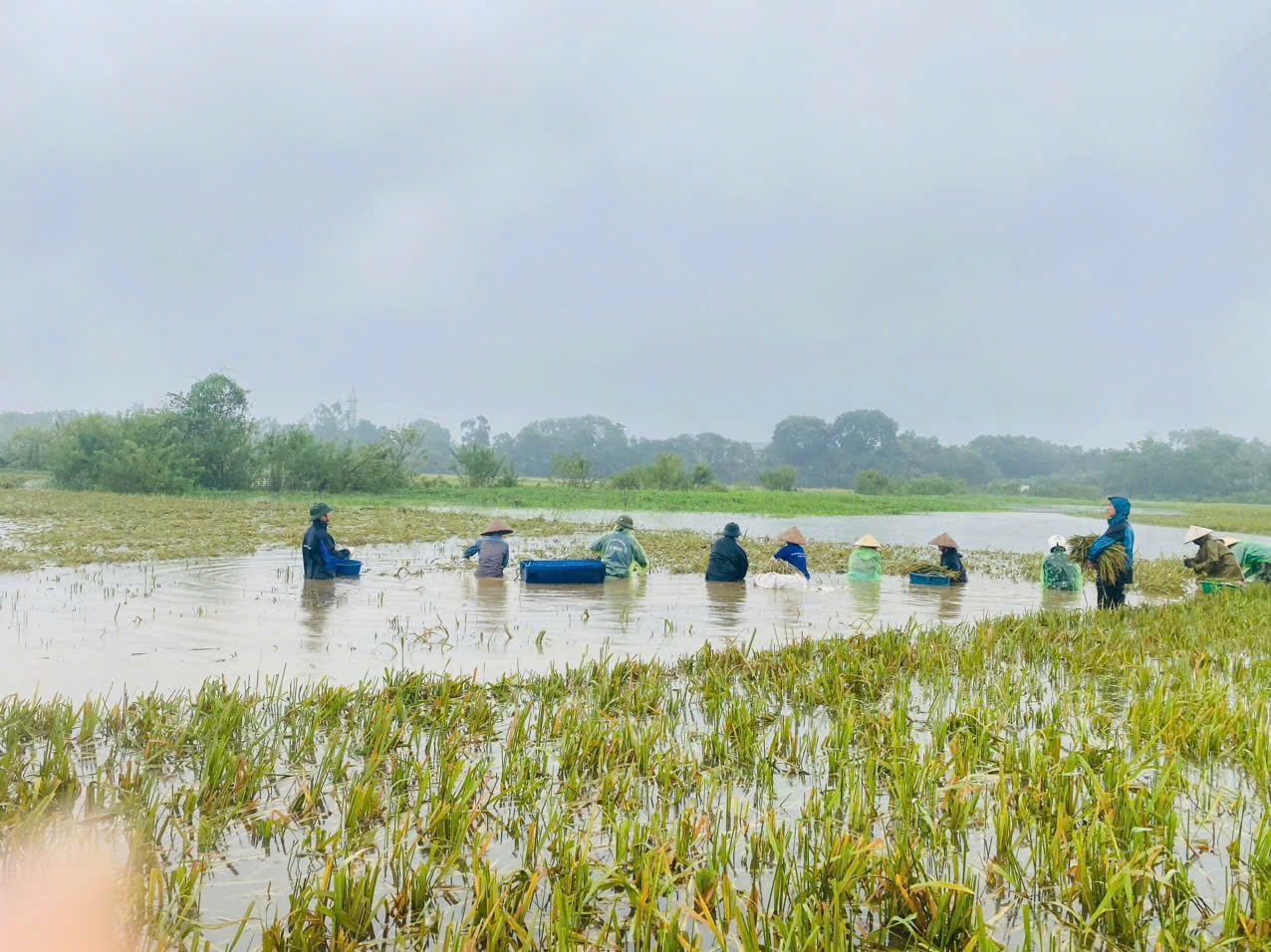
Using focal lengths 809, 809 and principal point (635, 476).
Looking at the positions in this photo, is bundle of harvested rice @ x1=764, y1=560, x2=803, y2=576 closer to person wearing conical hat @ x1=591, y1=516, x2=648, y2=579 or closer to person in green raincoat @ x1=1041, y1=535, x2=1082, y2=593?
person wearing conical hat @ x1=591, y1=516, x2=648, y2=579

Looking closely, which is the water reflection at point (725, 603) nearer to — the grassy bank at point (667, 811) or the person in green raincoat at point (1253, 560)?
the grassy bank at point (667, 811)

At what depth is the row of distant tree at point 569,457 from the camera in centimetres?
3759

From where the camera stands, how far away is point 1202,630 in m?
7.80

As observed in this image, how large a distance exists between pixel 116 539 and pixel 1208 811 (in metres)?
16.9

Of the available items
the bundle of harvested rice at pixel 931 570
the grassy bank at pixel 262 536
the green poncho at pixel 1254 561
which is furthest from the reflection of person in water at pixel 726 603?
the green poncho at pixel 1254 561

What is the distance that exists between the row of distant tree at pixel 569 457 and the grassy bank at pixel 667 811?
119 ft

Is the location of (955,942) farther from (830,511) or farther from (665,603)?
(830,511)

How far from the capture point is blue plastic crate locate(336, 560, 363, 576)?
11.6 m

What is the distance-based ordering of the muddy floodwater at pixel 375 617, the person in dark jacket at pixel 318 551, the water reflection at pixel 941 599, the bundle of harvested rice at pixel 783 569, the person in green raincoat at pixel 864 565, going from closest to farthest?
the muddy floodwater at pixel 375 617, the water reflection at pixel 941 599, the person in dark jacket at pixel 318 551, the bundle of harvested rice at pixel 783 569, the person in green raincoat at pixel 864 565

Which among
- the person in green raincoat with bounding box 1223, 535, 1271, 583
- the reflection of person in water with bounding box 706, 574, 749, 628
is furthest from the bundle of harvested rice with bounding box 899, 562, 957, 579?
the person in green raincoat with bounding box 1223, 535, 1271, 583

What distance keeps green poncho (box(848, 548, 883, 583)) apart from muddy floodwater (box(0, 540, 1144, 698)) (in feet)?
0.76

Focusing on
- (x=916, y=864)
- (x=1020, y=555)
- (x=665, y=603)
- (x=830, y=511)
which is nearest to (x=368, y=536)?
(x=665, y=603)

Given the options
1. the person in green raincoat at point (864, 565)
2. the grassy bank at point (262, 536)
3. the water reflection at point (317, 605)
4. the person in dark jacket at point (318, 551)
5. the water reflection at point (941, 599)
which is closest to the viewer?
the water reflection at point (317, 605)

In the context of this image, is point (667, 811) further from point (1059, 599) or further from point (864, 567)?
point (1059, 599)
